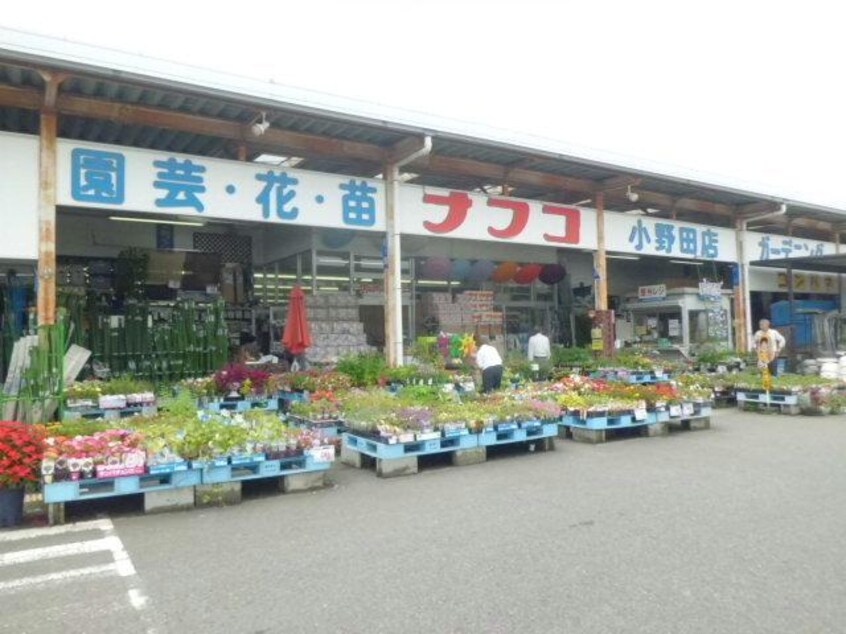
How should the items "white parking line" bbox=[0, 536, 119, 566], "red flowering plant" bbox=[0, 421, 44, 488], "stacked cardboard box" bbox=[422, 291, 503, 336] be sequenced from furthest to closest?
"stacked cardboard box" bbox=[422, 291, 503, 336]
"red flowering plant" bbox=[0, 421, 44, 488]
"white parking line" bbox=[0, 536, 119, 566]

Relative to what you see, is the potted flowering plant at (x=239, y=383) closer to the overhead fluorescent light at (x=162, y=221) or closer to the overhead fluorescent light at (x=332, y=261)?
the overhead fluorescent light at (x=332, y=261)

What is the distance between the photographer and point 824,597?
182 inches

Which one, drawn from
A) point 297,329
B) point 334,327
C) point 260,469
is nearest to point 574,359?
point 334,327

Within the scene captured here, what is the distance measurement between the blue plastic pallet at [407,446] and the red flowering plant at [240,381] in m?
3.97

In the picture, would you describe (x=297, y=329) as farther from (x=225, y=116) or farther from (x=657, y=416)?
(x=657, y=416)

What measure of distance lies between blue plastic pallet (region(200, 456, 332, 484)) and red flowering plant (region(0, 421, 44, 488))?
165cm

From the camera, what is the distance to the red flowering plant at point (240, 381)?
1319 centimetres

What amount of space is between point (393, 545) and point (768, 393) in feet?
38.6

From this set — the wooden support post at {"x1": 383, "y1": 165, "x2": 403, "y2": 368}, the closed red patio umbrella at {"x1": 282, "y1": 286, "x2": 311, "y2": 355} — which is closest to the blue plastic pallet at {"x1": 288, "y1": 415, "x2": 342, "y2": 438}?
the closed red patio umbrella at {"x1": 282, "y1": 286, "x2": 311, "y2": 355}

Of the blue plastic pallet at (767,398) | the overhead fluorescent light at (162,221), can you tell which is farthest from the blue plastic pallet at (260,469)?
the blue plastic pallet at (767,398)

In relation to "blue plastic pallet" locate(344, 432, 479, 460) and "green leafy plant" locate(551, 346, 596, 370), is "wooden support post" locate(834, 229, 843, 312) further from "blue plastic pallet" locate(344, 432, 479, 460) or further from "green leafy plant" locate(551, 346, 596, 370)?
"blue plastic pallet" locate(344, 432, 479, 460)

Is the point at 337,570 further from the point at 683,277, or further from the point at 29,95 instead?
the point at 683,277

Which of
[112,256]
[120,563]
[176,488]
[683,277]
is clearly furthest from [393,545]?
[683,277]

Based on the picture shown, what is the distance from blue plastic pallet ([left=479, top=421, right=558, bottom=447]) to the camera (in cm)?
991
